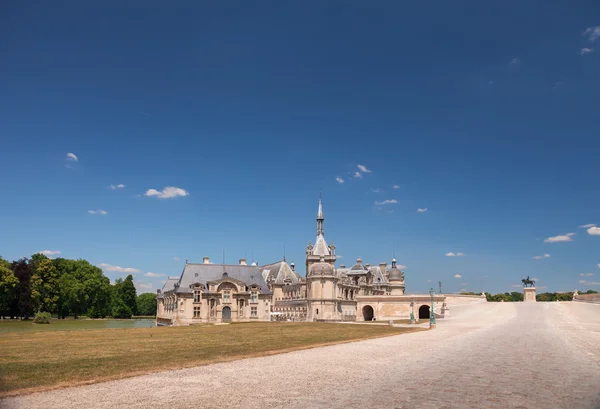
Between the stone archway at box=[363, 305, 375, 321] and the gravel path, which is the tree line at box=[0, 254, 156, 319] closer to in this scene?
the stone archway at box=[363, 305, 375, 321]

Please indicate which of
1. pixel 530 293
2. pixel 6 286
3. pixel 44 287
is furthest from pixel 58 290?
pixel 530 293

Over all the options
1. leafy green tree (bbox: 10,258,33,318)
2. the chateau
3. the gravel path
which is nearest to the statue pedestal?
the chateau

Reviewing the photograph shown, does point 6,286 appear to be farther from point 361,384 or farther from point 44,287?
point 361,384

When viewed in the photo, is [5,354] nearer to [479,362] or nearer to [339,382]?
[339,382]

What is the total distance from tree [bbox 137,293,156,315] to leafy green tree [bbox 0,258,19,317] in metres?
56.8

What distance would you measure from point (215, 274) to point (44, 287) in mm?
30252

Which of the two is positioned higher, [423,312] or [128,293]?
→ [128,293]

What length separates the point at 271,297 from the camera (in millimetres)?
81375

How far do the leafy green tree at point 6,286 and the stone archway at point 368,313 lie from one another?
194 ft

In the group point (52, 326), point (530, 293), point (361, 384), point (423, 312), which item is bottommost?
point (52, 326)

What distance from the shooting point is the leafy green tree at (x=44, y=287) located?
78125 mm

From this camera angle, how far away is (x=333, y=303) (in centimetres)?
7612

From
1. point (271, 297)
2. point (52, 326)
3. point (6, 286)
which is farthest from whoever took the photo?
point (271, 297)

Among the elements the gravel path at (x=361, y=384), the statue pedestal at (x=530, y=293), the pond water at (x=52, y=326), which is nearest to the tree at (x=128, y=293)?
the pond water at (x=52, y=326)
